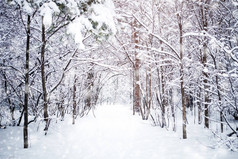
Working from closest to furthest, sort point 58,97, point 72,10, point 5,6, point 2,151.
Result: 1. point 72,10
2. point 2,151
3. point 5,6
4. point 58,97

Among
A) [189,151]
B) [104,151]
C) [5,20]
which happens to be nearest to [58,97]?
[5,20]

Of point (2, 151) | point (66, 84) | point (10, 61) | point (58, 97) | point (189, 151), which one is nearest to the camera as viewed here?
point (189, 151)

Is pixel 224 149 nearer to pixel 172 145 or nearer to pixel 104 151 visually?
pixel 172 145

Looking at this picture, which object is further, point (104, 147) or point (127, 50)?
point (127, 50)

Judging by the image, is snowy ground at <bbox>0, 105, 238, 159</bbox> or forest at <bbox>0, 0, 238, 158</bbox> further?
snowy ground at <bbox>0, 105, 238, 159</bbox>

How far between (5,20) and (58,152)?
222 inches

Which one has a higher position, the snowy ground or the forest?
the forest

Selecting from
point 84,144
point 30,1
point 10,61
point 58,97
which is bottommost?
point 84,144

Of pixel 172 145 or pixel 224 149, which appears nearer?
pixel 224 149

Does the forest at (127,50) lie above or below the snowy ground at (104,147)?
above

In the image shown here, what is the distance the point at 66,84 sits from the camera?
30.8 ft

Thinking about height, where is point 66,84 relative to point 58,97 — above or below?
above

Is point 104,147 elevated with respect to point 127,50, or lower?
lower

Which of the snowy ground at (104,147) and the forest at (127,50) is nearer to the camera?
the forest at (127,50)
